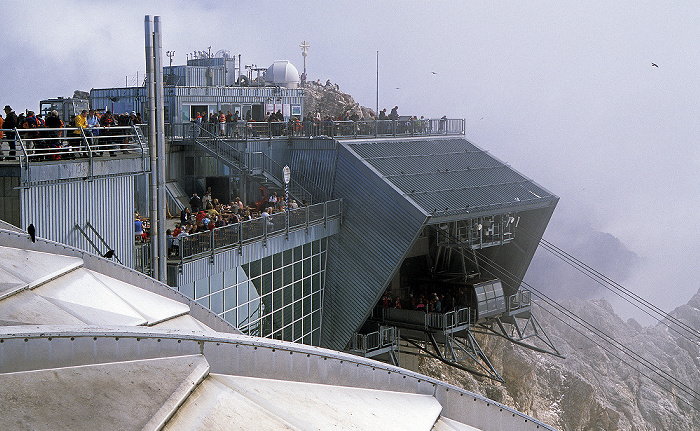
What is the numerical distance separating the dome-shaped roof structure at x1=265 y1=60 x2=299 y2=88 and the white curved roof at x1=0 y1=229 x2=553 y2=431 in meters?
37.3

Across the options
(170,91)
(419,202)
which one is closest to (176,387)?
(419,202)

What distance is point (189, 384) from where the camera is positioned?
31.0 ft

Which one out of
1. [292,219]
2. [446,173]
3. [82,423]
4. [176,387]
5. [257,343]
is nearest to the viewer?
[82,423]

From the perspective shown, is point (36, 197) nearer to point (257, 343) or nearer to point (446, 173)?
→ point (257, 343)

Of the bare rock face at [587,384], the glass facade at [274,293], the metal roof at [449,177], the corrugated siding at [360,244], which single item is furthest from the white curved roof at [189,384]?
the bare rock face at [587,384]

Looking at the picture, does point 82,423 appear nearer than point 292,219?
Yes

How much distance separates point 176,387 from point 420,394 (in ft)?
13.4

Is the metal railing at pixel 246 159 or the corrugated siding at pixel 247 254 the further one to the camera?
the metal railing at pixel 246 159

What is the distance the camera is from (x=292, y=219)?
105 ft

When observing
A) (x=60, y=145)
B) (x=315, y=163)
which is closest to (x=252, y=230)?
(x=315, y=163)

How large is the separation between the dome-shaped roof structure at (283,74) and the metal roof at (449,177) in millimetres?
12428

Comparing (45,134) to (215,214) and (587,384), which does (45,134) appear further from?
(587,384)

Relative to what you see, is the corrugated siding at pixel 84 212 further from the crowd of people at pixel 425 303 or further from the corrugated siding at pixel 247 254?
the crowd of people at pixel 425 303

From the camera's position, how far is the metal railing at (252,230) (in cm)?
2527
